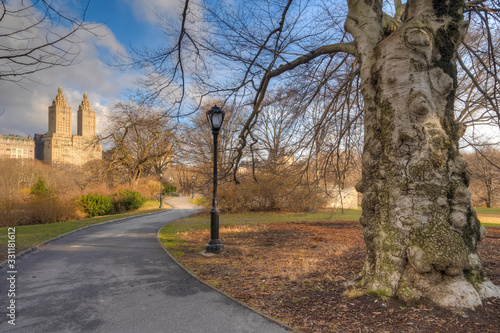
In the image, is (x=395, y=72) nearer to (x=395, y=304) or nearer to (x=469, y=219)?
(x=469, y=219)

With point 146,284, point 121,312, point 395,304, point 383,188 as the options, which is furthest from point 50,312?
point 383,188

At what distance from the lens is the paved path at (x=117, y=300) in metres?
3.17

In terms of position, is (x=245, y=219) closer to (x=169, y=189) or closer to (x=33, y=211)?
(x=33, y=211)

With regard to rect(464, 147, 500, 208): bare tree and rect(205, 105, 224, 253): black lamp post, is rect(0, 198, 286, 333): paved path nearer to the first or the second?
rect(205, 105, 224, 253): black lamp post

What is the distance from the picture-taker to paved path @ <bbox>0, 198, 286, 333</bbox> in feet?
10.4

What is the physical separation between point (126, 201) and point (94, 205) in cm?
413

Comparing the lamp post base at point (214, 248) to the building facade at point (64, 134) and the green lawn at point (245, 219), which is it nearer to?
the green lawn at point (245, 219)

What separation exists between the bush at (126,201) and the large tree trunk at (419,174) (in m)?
23.9

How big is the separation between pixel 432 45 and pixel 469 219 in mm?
2150

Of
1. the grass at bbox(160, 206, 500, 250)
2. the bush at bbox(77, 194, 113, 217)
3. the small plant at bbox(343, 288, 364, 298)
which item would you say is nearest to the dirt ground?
the small plant at bbox(343, 288, 364, 298)

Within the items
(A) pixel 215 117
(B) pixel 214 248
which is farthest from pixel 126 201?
(A) pixel 215 117

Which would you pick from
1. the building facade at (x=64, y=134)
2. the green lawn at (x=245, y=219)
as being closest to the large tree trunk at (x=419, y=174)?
the green lawn at (x=245, y=219)

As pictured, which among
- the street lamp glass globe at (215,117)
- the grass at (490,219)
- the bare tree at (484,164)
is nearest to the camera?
the street lamp glass globe at (215,117)

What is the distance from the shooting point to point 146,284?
15.5 ft
